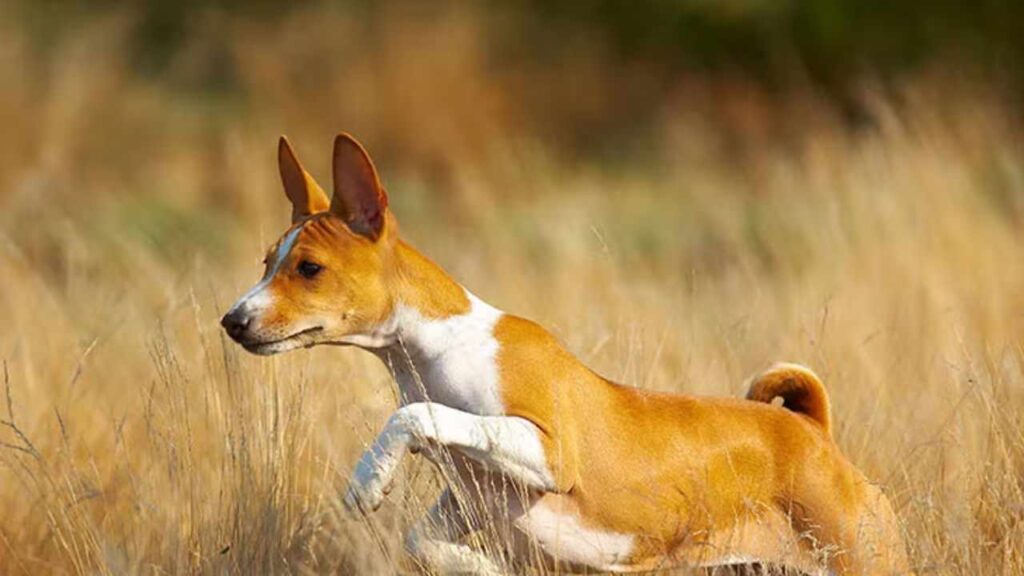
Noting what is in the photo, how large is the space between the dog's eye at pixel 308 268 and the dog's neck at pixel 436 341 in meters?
0.20

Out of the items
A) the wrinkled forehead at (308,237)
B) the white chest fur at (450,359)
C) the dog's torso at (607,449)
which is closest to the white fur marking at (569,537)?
the dog's torso at (607,449)

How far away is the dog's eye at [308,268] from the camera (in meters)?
4.42

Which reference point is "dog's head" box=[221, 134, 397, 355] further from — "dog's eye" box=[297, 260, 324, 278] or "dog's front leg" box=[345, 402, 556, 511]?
"dog's front leg" box=[345, 402, 556, 511]

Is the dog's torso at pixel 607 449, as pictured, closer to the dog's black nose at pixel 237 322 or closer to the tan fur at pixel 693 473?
the tan fur at pixel 693 473

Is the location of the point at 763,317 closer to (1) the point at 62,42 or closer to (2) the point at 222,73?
(1) the point at 62,42

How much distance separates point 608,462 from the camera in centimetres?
452

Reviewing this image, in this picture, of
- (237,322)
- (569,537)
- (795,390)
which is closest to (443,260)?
(795,390)

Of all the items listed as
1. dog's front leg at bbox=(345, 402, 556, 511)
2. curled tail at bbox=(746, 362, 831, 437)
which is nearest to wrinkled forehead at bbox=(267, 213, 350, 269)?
dog's front leg at bbox=(345, 402, 556, 511)

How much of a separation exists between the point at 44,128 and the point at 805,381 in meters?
11.5

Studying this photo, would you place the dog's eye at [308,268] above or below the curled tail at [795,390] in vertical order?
above

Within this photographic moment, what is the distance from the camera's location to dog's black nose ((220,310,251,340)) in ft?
14.2

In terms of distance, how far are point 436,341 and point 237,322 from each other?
0.48 meters

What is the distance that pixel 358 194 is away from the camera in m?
4.52

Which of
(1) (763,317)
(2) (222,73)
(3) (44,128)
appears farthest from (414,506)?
(2) (222,73)
